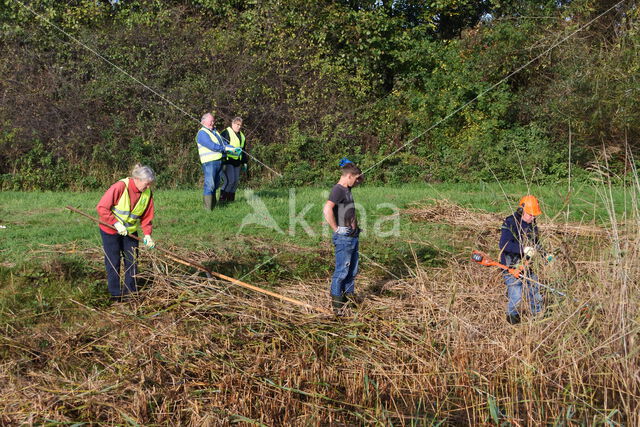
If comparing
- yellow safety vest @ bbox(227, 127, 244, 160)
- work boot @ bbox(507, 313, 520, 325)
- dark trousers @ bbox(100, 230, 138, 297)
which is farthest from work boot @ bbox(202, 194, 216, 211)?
work boot @ bbox(507, 313, 520, 325)

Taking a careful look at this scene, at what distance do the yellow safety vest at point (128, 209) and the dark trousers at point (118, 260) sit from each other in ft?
0.61

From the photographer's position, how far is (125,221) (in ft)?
20.6

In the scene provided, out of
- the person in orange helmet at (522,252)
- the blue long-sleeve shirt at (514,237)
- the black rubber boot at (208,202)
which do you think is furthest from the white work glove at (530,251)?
the black rubber boot at (208,202)

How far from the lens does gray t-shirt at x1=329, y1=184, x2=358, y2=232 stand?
236 inches

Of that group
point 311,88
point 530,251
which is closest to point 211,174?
point 530,251

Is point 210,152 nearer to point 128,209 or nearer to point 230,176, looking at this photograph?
point 230,176

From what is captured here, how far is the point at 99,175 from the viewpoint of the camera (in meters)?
13.7

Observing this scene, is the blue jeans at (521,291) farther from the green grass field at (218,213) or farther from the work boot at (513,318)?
the green grass field at (218,213)

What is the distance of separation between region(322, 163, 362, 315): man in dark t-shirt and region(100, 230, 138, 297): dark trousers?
1983 mm

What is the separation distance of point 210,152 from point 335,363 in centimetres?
551

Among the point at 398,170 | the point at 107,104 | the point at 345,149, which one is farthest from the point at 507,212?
the point at 107,104

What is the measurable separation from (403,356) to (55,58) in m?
12.4

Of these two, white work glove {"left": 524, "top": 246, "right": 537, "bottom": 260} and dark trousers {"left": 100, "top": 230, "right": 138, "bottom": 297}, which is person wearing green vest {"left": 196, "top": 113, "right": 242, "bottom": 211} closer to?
dark trousers {"left": 100, "top": 230, "right": 138, "bottom": 297}

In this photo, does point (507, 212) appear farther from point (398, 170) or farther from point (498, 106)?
point (498, 106)
